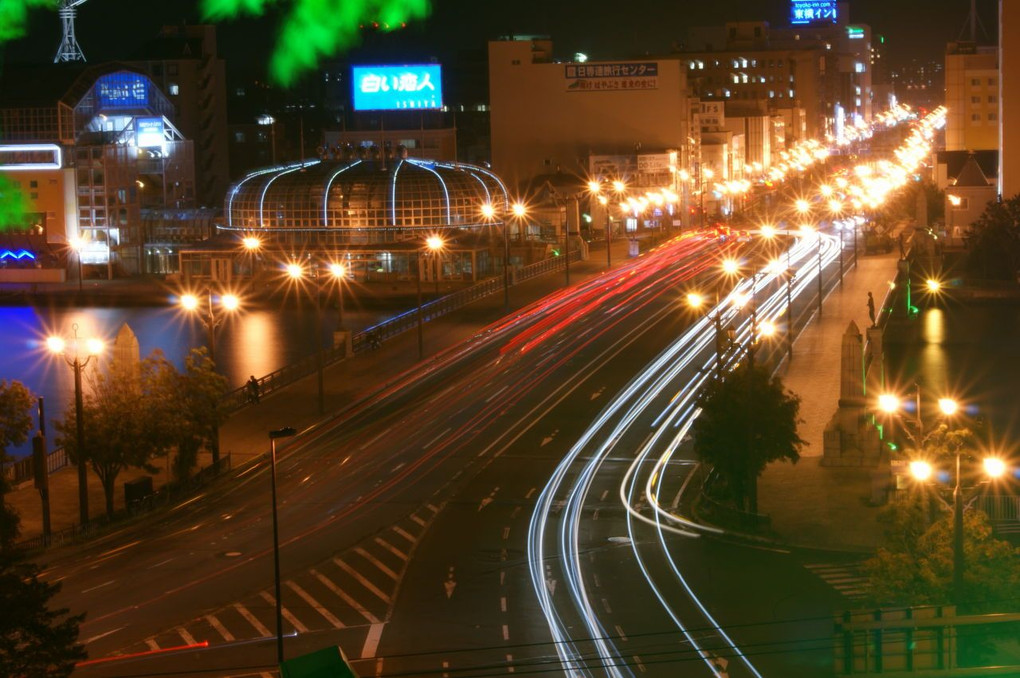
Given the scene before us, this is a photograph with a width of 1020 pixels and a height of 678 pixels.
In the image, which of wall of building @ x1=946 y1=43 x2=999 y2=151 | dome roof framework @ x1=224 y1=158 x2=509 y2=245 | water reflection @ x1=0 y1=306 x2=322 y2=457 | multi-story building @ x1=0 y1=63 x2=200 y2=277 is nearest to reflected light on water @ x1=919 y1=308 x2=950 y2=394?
water reflection @ x1=0 y1=306 x2=322 y2=457

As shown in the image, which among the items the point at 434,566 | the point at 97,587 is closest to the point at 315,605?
the point at 434,566

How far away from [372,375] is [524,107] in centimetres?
7378

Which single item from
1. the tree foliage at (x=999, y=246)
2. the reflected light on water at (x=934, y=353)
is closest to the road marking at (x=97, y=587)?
the reflected light on water at (x=934, y=353)

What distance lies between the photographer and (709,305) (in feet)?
225

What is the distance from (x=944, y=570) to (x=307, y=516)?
1636 cm

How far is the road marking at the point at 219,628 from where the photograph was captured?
26844 mm

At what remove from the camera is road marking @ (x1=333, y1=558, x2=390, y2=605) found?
2905 cm

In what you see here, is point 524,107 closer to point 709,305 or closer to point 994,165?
point 994,165

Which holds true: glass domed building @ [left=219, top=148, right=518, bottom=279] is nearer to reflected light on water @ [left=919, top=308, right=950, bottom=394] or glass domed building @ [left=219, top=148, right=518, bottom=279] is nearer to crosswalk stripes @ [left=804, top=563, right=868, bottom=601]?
reflected light on water @ [left=919, top=308, right=950, bottom=394]

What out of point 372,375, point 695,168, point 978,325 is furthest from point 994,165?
point 372,375

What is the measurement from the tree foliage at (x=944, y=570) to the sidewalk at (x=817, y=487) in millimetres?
6466

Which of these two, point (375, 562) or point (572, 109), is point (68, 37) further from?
point (375, 562)

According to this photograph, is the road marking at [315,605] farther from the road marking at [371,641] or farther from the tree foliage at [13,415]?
the tree foliage at [13,415]

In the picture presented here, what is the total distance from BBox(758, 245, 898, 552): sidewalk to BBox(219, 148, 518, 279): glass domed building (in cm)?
3280
